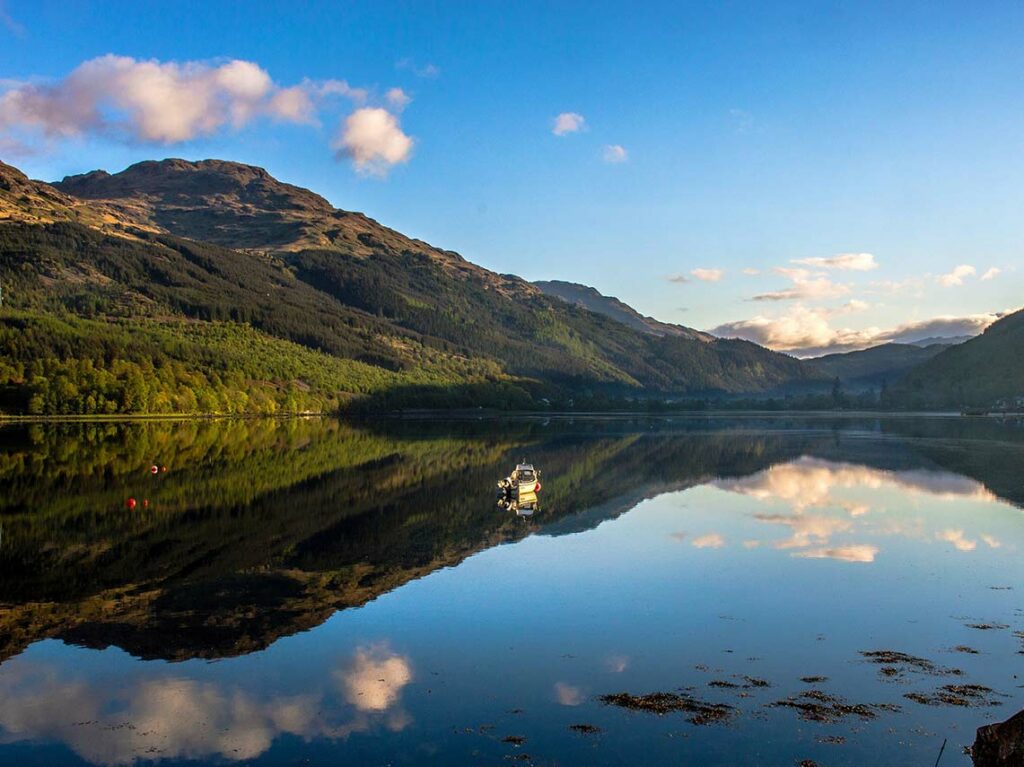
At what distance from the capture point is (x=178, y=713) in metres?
24.3

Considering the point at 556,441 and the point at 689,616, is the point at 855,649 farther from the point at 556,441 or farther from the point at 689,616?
the point at 556,441

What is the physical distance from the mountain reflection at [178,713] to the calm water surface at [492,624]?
91 mm

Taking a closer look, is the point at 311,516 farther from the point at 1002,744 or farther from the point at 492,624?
the point at 1002,744

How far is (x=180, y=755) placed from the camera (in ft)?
71.1

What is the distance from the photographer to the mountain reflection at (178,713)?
73.4 feet

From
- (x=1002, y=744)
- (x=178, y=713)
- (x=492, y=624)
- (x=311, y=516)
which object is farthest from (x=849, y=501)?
(x=178, y=713)

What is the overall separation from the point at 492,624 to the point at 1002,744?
19.6 metres

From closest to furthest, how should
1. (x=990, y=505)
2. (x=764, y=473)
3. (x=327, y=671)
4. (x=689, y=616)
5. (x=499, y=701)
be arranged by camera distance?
(x=499, y=701), (x=327, y=671), (x=689, y=616), (x=990, y=505), (x=764, y=473)

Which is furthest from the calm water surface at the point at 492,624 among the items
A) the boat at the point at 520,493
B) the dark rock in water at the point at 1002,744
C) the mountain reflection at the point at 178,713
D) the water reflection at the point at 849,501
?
the dark rock in water at the point at 1002,744

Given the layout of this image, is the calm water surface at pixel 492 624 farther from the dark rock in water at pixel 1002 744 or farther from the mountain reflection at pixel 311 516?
the dark rock in water at pixel 1002 744

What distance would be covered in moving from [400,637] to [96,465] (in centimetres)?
7023

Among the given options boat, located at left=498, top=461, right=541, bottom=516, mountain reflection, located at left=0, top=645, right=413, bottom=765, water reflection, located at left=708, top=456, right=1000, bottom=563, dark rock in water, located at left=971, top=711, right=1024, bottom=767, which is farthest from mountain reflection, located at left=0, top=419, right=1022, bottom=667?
dark rock in water, located at left=971, top=711, right=1024, bottom=767

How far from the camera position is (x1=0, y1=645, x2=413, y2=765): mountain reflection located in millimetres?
22359

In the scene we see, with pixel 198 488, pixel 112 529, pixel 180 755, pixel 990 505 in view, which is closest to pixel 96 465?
pixel 198 488
